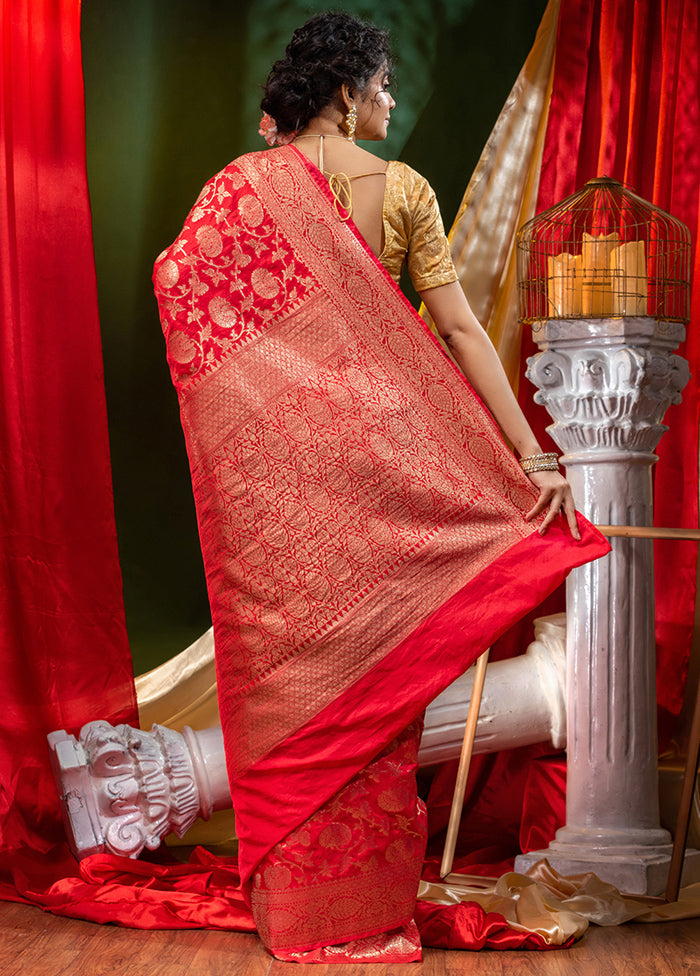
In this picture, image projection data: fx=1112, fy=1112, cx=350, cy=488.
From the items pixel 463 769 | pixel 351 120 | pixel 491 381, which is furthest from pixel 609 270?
pixel 463 769

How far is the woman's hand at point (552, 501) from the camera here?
79.4 inches

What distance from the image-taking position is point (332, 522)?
198 cm

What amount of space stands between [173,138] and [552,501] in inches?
78.7

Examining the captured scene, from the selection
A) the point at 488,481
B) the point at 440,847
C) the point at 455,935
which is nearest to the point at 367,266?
the point at 488,481

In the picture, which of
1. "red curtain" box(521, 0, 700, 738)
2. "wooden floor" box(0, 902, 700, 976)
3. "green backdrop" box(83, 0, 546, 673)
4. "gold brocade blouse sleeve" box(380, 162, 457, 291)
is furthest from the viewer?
"green backdrop" box(83, 0, 546, 673)

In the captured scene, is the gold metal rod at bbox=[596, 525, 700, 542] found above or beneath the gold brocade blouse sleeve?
beneath

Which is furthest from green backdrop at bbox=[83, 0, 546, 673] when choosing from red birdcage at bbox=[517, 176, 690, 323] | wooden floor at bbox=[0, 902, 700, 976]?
wooden floor at bbox=[0, 902, 700, 976]

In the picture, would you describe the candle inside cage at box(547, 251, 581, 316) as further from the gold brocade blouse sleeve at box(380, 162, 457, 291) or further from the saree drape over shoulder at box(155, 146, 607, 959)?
the saree drape over shoulder at box(155, 146, 607, 959)

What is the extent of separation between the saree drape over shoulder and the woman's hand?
0.02 meters

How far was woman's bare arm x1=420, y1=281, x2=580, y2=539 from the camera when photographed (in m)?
2.03

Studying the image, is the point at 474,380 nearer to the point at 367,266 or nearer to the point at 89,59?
the point at 367,266

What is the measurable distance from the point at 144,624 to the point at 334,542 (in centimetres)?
157

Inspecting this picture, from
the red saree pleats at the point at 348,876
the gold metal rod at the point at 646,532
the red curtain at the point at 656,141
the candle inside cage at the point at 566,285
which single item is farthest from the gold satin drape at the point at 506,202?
the red saree pleats at the point at 348,876

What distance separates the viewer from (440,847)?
2.97 m
